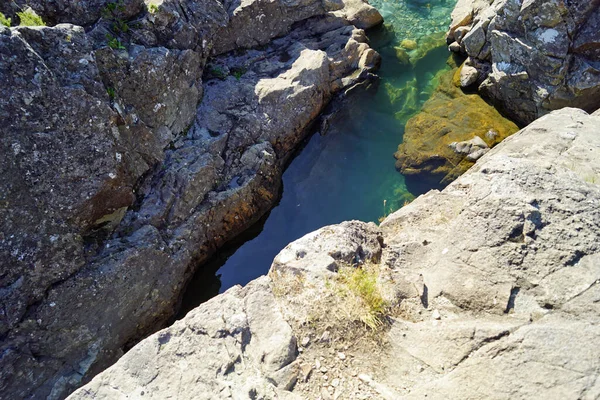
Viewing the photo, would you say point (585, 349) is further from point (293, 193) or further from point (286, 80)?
point (286, 80)

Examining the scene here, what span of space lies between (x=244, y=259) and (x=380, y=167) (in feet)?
15.9

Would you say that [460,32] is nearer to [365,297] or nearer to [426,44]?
[426,44]

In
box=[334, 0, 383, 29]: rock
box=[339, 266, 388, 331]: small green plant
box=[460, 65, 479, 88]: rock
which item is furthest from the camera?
box=[334, 0, 383, 29]: rock

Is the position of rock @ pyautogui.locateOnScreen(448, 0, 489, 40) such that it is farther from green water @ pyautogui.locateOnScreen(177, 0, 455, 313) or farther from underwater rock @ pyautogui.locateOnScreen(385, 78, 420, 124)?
underwater rock @ pyautogui.locateOnScreen(385, 78, 420, 124)

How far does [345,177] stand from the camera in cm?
1270

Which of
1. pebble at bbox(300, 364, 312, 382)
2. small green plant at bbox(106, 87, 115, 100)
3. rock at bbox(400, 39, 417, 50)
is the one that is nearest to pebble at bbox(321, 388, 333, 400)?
pebble at bbox(300, 364, 312, 382)

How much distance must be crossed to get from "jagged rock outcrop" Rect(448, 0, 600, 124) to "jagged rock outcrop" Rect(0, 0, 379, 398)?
5169 mm

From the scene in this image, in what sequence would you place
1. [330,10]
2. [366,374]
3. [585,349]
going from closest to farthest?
[585,349]
[366,374]
[330,10]

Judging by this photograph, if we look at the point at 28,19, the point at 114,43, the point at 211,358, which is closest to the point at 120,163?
the point at 114,43

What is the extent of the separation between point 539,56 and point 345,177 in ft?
20.5

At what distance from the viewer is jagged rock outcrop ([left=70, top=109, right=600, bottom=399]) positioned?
17.1 ft

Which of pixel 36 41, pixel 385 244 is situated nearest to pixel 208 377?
pixel 385 244

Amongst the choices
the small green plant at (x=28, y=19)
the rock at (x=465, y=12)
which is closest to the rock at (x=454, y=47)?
Result: the rock at (x=465, y=12)

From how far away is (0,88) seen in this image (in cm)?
738
